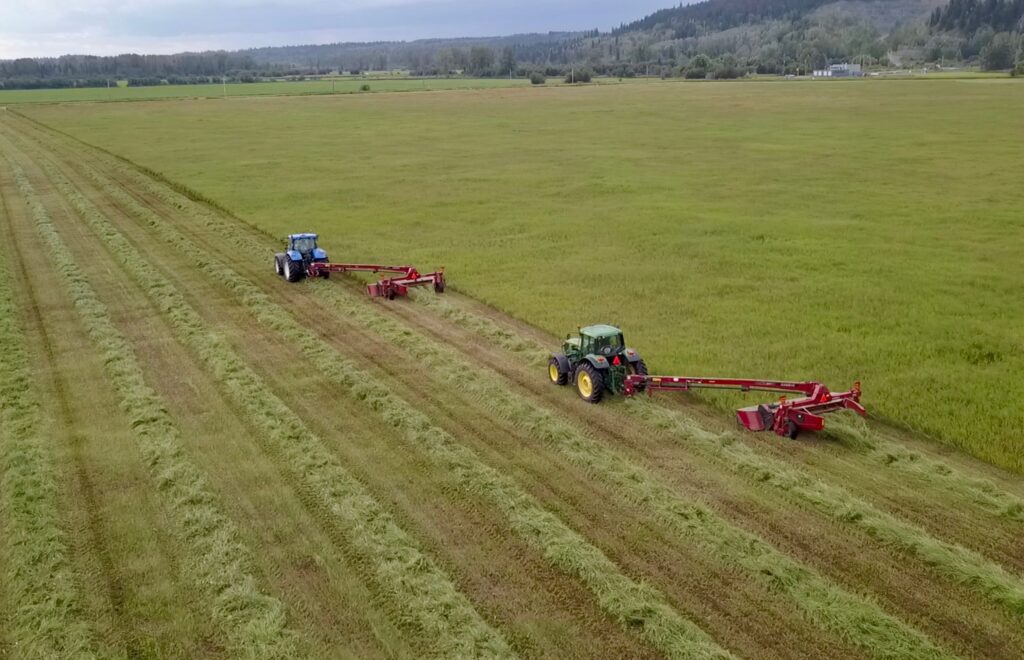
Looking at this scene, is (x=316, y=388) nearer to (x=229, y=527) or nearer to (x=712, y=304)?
(x=229, y=527)

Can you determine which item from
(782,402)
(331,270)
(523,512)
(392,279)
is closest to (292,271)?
(331,270)

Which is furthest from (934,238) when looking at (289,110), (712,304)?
(289,110)

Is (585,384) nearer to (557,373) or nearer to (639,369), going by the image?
(557,373)

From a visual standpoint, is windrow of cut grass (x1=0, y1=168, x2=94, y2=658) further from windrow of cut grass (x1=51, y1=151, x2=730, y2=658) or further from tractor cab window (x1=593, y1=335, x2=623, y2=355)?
tractor cab window (x1=593, y1=335, x2=623, y2=355)

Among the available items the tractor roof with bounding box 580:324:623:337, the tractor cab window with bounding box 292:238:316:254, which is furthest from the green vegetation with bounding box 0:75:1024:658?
the tractor cab window with bounding box 292:238:316:254

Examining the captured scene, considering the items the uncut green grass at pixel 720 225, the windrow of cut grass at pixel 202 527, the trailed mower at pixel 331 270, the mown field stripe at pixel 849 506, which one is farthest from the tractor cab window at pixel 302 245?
the mown field stripe at pixel 849 506

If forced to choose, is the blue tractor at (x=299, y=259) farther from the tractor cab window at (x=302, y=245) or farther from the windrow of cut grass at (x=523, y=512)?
the windrow of cut grass at (x=523, y=512)
